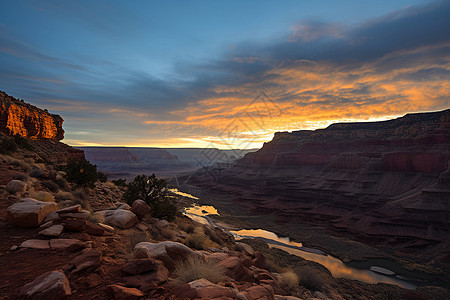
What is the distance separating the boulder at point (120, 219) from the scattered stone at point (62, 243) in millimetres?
2477

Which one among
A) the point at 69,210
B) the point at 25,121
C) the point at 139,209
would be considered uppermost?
the point at 25,121

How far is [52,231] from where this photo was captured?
515cm

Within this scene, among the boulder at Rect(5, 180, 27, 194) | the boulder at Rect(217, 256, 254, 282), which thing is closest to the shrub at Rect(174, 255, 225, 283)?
the boulder at Rect(217, 256, 254, 282)

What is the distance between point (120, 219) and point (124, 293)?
4.76 metres

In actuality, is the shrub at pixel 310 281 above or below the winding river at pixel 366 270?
above

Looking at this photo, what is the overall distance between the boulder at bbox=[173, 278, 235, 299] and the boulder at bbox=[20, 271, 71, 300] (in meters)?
1.72

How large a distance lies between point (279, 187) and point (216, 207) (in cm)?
2044

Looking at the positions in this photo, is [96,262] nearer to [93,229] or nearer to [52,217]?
[93,229]

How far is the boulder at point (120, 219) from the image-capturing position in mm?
7492

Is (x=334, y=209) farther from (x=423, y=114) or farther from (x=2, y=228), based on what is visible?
(x=2, y=228)

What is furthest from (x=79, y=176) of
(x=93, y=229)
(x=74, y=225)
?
(x=74, y=225)

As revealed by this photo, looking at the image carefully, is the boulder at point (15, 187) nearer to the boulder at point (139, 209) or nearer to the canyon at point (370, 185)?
the boulder at point (139, 209)

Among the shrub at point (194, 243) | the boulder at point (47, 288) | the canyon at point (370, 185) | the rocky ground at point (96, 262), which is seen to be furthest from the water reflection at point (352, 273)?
the boulder at point (47, 288)

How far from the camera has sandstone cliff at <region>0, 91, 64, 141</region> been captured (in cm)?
1833
